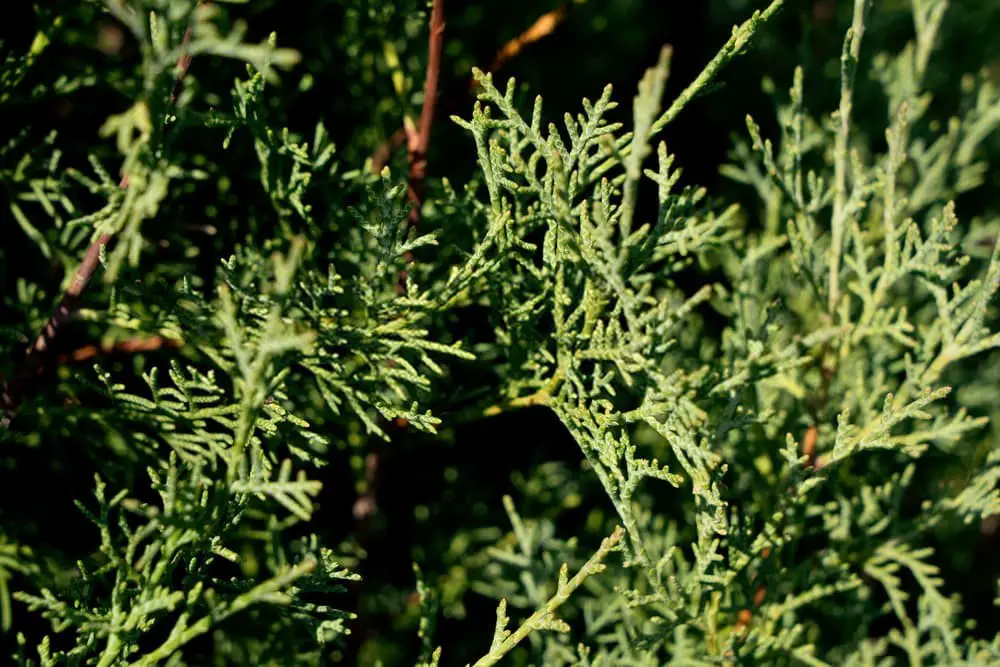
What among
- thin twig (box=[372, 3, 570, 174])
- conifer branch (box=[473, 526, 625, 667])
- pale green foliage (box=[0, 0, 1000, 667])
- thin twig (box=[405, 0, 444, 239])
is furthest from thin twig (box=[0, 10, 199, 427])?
conifer branch (box=[473, 526, 625, 667])

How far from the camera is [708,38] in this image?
13.8ft

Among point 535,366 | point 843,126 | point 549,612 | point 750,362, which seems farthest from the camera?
point 843,126

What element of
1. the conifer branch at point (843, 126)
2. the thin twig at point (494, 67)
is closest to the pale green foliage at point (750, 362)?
the conifer branch at point (843, 126)

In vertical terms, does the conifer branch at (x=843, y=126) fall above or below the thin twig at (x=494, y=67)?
below

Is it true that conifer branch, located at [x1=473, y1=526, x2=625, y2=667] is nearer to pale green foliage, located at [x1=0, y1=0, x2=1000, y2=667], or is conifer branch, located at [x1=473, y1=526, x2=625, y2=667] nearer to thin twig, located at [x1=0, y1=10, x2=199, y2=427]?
pale green foliage, located at [x1=0, y1=0, x2=1000, y2=667]

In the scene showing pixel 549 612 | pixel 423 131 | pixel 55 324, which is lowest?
pixel 549 612

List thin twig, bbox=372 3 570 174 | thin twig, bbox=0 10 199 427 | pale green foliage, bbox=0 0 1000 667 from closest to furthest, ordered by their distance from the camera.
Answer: pale green foliage, bbox=0 0 1000 667 < thin twig, bbox=0 10 199 427 < thin twig, bbox=372 3 570 174

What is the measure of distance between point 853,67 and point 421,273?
1.21 m

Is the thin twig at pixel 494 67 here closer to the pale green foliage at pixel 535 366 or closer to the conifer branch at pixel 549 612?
the pale green foliage at pixel 535 366

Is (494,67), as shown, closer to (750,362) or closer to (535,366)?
(535,366)

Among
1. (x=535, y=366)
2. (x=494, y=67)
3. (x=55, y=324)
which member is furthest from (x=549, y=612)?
(x=494, y=67)

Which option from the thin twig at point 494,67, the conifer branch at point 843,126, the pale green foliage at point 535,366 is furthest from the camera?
the thin twig at point 494,67

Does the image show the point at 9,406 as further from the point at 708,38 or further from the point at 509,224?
the point at 708,38

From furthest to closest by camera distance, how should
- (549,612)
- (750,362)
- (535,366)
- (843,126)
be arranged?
(843,126), (535,366), (750,362), (549,612)
